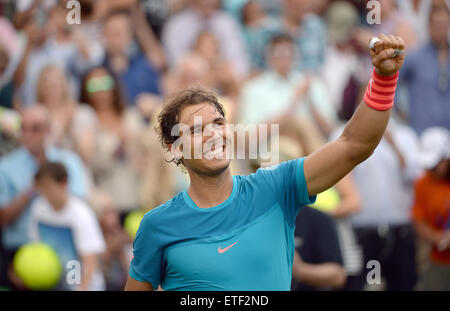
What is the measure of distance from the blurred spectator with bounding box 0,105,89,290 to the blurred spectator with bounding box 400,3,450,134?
346 cm

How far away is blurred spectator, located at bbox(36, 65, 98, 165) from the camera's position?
7125mm

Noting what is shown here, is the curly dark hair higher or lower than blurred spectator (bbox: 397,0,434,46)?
lower

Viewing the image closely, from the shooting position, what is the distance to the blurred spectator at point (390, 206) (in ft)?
21.5

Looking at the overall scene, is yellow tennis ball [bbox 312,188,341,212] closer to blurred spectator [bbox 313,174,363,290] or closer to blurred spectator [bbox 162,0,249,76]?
blurred spectator [bbox 313,174,363,290]

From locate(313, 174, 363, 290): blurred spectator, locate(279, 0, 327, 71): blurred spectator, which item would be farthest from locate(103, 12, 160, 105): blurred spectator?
locate(313, 174, 363, 290): blurred spectator

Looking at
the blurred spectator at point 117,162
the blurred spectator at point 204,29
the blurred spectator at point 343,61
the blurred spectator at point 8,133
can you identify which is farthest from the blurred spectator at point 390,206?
the blurred spectator at point 8,133

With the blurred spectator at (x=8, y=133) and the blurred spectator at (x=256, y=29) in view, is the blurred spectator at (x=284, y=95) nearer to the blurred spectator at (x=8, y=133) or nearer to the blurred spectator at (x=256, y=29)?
the blurred spectator at (x=256, y=29)

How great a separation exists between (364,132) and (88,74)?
5.24 metres

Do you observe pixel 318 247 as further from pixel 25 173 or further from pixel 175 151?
pixel 25 173

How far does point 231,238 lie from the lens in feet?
9.47

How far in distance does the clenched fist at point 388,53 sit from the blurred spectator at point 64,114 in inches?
191

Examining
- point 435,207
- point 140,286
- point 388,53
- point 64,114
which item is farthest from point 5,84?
point 388,53

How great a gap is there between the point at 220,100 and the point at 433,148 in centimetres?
206

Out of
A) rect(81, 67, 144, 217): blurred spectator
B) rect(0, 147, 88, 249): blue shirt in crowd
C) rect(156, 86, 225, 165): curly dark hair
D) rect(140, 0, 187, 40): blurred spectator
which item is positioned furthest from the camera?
rect(140, 0, 187, 40): blurred spectator
